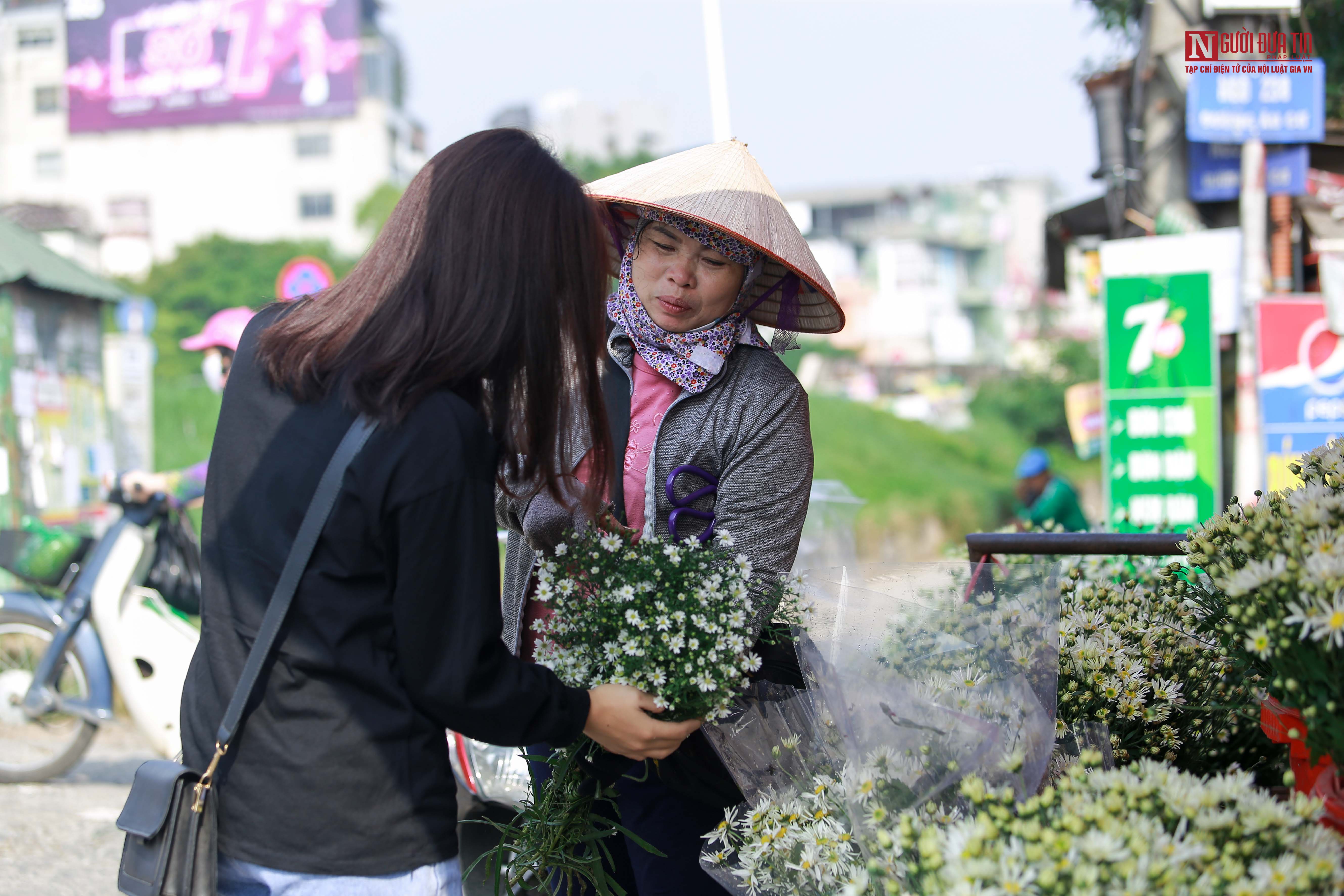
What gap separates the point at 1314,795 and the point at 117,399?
966cm

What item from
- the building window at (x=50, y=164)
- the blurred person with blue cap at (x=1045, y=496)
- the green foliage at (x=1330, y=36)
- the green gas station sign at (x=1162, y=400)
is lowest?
the blurred person with blue cap at (x=1045, y=496)

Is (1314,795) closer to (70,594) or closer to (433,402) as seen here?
(433,402)

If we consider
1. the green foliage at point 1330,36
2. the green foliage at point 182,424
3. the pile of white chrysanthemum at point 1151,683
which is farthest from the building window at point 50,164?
the pile of white chrysanthemum at point 1151,683

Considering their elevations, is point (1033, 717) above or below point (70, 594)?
above

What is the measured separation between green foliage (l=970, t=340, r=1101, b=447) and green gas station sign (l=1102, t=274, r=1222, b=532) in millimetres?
30033

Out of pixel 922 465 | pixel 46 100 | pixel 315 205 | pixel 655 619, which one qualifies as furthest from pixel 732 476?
pixel 46 100

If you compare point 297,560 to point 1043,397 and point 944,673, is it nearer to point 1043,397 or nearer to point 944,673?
point 944,673

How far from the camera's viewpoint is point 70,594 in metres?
4.87

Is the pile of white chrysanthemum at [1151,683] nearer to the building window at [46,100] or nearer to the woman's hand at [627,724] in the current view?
the woman's hand at [627,724]

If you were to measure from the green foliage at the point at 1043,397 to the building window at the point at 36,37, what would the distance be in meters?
36.7

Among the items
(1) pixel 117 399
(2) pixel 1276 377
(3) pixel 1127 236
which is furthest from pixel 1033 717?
(1) pixel 117 399

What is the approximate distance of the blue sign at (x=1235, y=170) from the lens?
594 centimetres

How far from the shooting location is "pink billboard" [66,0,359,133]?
39594 mm

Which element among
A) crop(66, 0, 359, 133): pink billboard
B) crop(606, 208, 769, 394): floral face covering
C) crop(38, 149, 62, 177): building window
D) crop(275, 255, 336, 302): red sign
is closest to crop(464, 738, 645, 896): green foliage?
crop(606, 208, 769, 394): floral face covering
